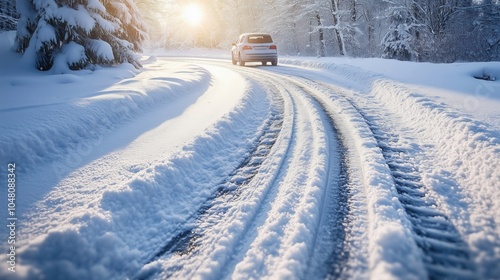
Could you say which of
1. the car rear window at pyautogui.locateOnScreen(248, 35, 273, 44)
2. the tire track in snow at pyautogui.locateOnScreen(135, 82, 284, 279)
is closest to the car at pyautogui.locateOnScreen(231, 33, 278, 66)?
the car rear window at pyautogui.locateOnScreen(248, 35, 273, 44)

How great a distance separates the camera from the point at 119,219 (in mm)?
2426

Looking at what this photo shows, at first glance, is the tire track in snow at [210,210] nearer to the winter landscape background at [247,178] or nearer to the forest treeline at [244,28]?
the winter landscape background at [247,178]

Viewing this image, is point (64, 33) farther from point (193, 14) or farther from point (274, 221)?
point (193, 14)

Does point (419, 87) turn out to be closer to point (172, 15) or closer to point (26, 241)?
point (26, 241)

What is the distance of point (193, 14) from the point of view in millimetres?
42375

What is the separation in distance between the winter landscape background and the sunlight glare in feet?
123

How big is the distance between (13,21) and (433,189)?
591 inches

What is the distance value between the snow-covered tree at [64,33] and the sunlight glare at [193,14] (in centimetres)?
3562

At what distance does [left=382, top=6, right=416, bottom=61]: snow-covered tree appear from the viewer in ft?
63.3

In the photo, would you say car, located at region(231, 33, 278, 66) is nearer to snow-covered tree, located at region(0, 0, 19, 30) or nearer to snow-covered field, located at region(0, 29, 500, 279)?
snow-covered field, located at region(0, 29, 500, 279)

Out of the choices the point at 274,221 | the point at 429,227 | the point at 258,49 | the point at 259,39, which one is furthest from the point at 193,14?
the point at 429,227

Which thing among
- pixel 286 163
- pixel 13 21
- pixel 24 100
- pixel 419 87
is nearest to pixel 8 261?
pixel 286 163

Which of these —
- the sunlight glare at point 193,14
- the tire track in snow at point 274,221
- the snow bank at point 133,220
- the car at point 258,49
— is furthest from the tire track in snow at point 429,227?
the sunlight glare at point 193,14

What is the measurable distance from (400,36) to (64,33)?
69.1 ft
